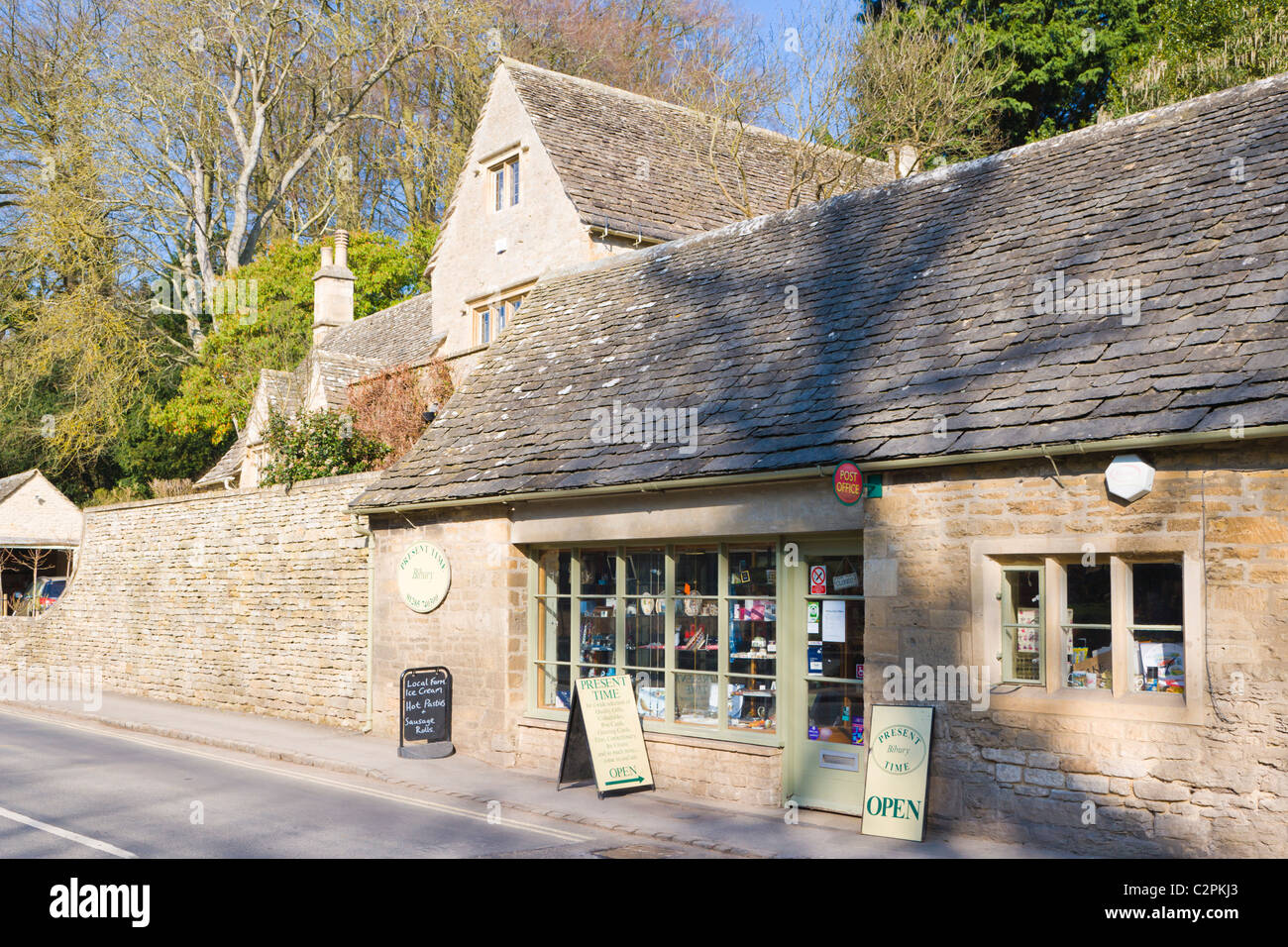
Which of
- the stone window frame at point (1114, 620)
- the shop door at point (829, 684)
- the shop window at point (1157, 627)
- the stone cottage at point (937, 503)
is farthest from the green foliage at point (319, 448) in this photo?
the shop window at point (1157, 627)

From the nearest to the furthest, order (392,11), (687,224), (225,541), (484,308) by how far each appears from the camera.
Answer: (225,541)
(687,224)
(484,308)
(392,11)

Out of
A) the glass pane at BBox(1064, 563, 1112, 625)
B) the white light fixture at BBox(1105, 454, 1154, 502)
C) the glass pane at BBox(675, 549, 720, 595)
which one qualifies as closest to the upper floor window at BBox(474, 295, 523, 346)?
the glass pane at BBox(675, 549, 720, 595)

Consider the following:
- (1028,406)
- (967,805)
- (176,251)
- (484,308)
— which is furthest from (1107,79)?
(176,251)

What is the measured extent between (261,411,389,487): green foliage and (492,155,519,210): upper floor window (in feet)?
17.6

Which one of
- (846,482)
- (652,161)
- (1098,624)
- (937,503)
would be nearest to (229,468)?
(652,161)

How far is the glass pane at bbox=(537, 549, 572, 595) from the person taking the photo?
44.6ft

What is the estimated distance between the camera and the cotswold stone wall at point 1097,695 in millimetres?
8211

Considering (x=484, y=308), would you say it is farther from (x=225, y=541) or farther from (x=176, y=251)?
(x=176, y=251)

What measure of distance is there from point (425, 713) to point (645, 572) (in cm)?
360

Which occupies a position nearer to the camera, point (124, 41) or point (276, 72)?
→ point (124, 41)

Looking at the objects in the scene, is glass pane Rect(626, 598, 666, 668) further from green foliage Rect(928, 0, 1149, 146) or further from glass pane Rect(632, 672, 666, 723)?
green foliage Rect(928, 0, 1149, 146)

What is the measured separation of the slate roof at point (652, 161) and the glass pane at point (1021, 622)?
12099 mm
